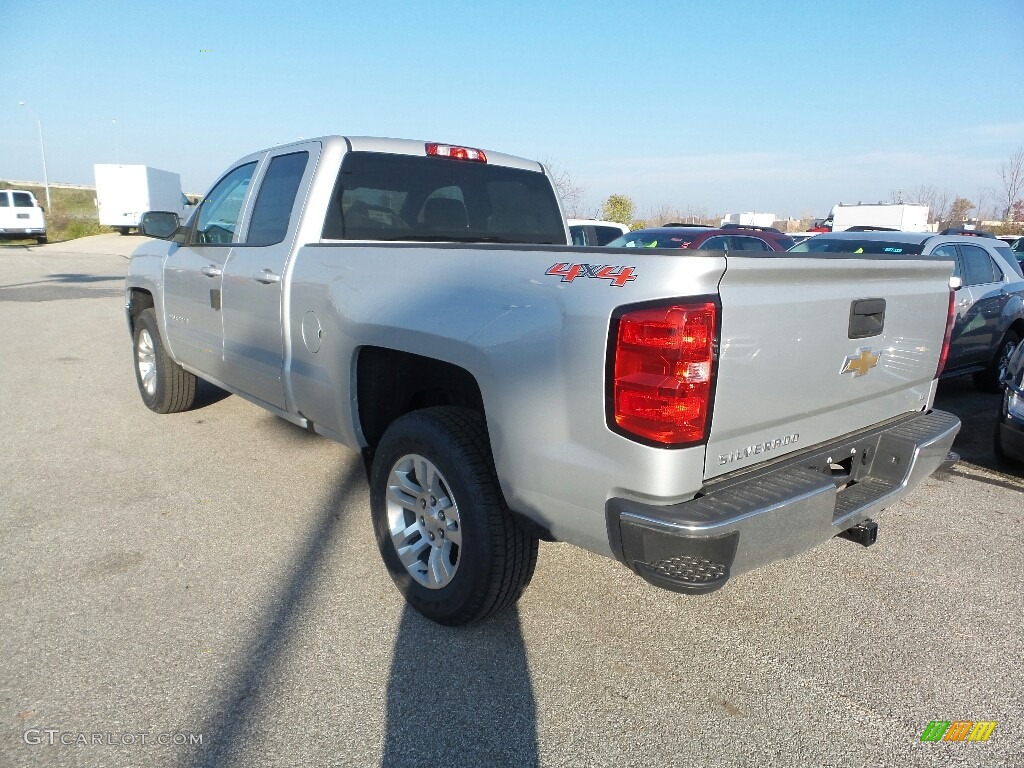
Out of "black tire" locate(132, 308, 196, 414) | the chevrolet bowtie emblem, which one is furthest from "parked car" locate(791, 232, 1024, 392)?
"black tire" locate(132, 308, 196, 414)

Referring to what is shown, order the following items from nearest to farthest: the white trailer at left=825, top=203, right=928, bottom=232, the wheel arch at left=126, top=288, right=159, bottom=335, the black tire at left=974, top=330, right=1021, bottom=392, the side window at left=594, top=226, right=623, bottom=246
Result: 1. the wheel arch at left=126, top=288, right=159, bottom=335
2. the black tire at left=974, top=330, right=1021, bottom=392
3. the side window at left=594, top=226, right=623, bottom=246
4. the white trailer at left=825, top=203, right=928, bottom=232

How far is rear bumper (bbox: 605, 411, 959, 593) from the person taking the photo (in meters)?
2.15

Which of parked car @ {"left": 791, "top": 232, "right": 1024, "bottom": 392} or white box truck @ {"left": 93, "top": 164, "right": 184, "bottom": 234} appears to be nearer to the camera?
parked car @ {"left": 791, "top": 232, "right": 1024, "bottom": 392}

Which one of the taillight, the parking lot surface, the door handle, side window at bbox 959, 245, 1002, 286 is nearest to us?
the parking lot surface

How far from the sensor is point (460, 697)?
2.59m

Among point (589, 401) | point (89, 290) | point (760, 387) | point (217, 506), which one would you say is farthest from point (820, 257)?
point (89, 290)

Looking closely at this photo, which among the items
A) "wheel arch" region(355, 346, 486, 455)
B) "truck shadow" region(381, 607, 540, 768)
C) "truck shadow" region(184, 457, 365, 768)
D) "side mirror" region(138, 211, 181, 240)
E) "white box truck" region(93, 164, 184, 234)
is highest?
"white box truck" region(93, 164, 184, 234)

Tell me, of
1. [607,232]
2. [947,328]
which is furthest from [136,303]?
[607,232]

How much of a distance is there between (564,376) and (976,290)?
6.86m

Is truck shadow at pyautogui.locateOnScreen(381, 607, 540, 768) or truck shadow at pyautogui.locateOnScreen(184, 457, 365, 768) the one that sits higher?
truck shadow at pyautogui.locateOnScreen(184, 457, 365, 768)

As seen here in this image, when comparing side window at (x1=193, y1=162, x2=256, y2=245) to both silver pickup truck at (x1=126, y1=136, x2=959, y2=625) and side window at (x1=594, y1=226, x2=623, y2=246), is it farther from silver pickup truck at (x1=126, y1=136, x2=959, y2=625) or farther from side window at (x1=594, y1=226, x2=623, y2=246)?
side window at (x1=594, y1=226, x2=623, y2=246)

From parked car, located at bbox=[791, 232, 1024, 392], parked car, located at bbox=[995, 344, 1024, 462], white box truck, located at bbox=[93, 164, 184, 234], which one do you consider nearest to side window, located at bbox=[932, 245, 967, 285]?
parked car, located at bbox=[791, 232, 1024, 392]

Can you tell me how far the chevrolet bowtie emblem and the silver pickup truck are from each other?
0.04 ft

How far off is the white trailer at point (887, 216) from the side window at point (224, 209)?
2926 centimetres
